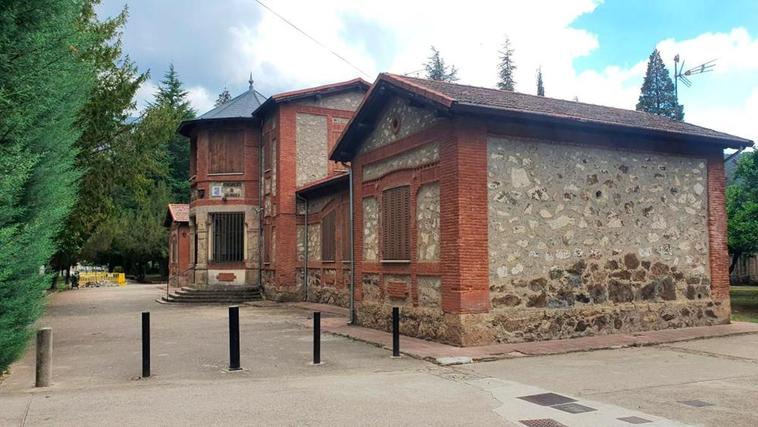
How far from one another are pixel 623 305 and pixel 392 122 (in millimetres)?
6338

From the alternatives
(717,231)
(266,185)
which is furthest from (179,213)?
(717,231)

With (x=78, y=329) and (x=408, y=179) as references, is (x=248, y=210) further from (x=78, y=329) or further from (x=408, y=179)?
(x=408, y=179)

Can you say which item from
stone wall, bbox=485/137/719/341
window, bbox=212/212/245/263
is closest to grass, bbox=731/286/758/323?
stone wall, bbox=485/137/719/341

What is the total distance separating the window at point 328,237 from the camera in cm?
2088

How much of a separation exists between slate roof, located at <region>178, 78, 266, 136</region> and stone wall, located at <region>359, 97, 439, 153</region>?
42.3 ft

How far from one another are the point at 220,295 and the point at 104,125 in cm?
1022

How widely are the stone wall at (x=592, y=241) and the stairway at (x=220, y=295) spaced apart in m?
15.5

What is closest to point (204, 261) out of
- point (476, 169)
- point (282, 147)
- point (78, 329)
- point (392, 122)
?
point (282, 147)

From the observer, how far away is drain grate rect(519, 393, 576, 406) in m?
6.98

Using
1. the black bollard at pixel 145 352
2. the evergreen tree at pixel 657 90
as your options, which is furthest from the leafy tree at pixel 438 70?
the black bollard at pixel 145 352

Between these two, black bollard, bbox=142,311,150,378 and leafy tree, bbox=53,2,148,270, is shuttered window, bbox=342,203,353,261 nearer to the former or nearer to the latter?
leafy tree, bbox=53,2,148,270

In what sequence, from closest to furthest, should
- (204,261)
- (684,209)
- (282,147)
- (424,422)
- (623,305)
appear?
1. (424,422)
2. (623,305)
3. (684,209)
4. (282,147)
5. (204,261)

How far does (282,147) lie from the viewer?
77.9 ft

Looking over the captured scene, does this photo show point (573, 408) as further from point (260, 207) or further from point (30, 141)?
point (260, 207)
